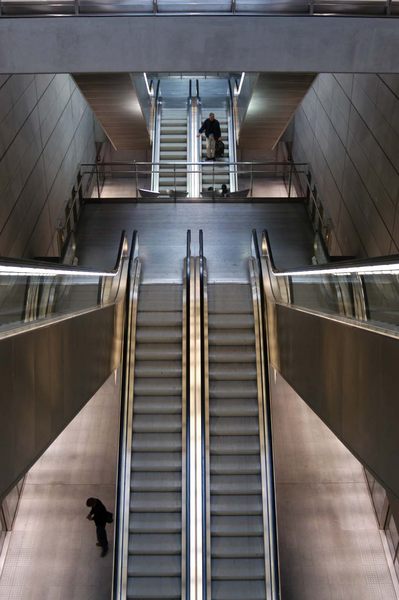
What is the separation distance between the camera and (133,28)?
6691 millimetres

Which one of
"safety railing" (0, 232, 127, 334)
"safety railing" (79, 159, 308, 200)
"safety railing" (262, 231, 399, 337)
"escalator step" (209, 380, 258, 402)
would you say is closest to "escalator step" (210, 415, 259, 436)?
"escalator step" (209, 380, 258, 402)

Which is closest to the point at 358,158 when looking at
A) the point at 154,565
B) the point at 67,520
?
the point at 154,565

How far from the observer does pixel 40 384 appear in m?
4.05

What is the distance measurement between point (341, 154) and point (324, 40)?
5902 millimetres

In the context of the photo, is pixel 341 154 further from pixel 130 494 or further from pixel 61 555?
pixel 61 555

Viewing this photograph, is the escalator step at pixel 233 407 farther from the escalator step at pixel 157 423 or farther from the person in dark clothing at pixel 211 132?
the person in dark clothing at pixel 211 132

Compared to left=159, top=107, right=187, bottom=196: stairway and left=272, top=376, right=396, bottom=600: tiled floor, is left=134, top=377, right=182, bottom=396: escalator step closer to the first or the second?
left=272, top=376, right=396, bottom=600: tiled floor

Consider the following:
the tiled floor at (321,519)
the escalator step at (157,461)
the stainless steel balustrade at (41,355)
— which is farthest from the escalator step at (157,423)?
the tiled floor at (321,519)

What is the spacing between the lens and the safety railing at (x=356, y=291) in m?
3.56

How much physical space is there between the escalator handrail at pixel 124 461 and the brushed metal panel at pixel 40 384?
266 centimetres

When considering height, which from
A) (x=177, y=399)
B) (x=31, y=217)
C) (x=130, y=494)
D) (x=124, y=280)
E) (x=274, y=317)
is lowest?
(x=130, y=494)

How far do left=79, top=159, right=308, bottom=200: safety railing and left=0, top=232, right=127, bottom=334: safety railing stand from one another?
8.64 m

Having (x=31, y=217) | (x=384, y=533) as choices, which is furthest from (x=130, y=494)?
(x=31, y=217)

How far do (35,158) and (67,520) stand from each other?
670 centimetres
